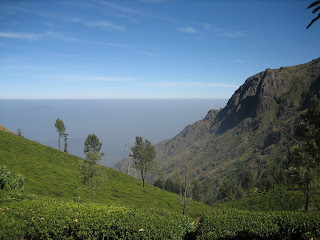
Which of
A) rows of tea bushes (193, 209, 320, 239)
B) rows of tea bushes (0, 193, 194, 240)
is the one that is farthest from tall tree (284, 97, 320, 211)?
rows of tea bushes (0, 193, 194, 240)

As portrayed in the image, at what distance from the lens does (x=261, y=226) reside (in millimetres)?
13500

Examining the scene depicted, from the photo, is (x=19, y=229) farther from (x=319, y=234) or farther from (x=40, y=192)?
(x=40, y=192)

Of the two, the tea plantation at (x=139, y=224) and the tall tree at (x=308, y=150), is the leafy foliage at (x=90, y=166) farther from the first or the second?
the tall tree at (x=308, y=150)

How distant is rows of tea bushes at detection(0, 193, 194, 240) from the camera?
Answer: 14219mm

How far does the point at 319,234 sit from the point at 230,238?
4.96 m

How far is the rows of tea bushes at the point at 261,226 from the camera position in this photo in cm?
1255

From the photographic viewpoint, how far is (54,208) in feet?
53.9

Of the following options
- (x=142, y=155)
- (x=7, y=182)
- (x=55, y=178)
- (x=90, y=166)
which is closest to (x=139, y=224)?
(x=7, y=182)

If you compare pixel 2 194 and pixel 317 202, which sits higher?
pixel 2 194

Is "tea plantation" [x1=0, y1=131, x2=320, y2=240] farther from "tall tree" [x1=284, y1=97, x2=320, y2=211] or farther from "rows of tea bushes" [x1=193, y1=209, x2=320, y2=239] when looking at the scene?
"tall tree" [x1=284, y1=97, x2=320, y2=211]

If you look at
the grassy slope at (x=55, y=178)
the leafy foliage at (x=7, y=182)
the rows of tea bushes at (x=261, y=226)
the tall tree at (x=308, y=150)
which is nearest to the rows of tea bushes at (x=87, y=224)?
the rows of tea bushes at (x=261, y=226)

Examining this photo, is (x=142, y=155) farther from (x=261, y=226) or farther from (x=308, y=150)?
(x=261, y=226)

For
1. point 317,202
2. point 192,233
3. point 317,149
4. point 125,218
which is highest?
point 317,149

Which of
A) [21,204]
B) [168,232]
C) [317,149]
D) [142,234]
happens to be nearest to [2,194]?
[21,204]
